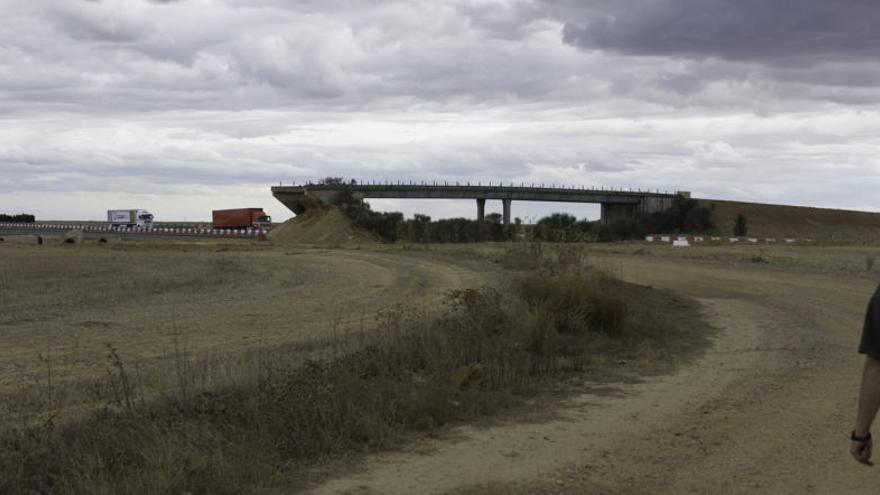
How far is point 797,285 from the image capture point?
85.0ft

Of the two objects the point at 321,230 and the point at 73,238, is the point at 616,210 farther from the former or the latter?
the point at 73,238

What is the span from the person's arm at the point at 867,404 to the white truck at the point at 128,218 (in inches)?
4285

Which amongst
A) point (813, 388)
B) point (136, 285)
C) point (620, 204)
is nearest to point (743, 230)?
point (620, 204)

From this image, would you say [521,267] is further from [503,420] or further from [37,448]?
[37,448]

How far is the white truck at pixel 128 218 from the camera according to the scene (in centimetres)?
11019

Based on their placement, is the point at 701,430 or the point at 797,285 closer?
the point at 701,430

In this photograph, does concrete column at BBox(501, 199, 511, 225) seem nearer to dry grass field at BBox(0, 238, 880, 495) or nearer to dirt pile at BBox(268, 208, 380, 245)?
dirt pile at BBox(268, 208, 380, 245)

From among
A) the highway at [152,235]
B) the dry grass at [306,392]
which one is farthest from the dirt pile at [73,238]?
the dry grass at [306,392]

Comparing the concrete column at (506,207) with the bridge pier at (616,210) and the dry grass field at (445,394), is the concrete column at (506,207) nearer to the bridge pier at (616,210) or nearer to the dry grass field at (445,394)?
the bridge pier at (616,210)

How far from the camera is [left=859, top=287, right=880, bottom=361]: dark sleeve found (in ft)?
17.1

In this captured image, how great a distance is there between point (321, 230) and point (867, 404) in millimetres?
62391

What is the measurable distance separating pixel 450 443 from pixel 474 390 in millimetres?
1852

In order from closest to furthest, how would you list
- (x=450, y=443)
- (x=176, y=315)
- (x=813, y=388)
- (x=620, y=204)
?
(x=450, y=443) → (x=813, y=388) → (x=176, y=315) → (x=620, y=204)

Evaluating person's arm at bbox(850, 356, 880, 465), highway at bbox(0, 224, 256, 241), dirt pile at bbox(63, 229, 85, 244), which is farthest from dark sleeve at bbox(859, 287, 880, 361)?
highway at bbox(0, 224, 256, 241)
